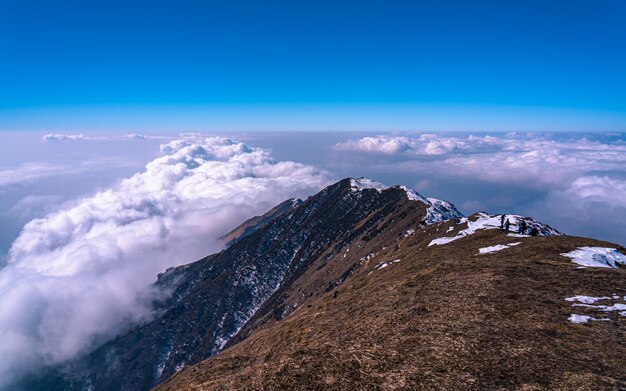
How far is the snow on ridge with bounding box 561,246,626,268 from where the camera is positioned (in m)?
39.4

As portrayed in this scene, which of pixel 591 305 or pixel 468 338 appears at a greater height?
pixel 468 338

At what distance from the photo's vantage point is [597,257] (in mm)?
41312

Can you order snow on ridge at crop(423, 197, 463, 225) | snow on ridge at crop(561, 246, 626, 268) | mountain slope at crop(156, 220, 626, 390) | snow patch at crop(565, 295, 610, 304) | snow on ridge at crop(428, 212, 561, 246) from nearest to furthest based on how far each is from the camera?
1. mountain slope at crop(156, 220, 626, 390)
2. snow patch at crop(565, 295, 610, 304)
3. snow on ridge at crop(561, 246, 626, 268)
4. snow on ridge at crop(428, 212, 561, 246)
5. snow on ridge at crop(423, 197, 463, 225)

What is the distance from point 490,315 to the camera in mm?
23750

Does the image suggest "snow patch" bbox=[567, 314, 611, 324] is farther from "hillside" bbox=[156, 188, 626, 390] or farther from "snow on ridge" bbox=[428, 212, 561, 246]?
"snow on ridge" bbox=[428, 212, 561, 246]

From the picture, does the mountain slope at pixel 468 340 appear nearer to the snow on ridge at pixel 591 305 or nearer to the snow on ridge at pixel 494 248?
the snow on ridge at pixel 591 305

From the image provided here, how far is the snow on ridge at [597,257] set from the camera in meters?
39.4

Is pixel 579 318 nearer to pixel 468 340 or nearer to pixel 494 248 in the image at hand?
pixel 468 340

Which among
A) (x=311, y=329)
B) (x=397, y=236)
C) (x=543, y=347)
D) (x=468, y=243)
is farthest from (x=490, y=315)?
(x=397, y=236)

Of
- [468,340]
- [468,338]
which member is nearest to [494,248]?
[468,338]

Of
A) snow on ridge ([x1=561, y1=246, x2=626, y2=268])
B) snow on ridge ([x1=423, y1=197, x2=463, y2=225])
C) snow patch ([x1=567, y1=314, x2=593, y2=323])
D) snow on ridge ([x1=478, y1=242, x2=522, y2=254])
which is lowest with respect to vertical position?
snow on ridge ([x1=423, y1=197, x2=463, y2=225])

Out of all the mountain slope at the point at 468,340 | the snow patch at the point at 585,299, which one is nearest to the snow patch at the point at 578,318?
the mountain slope at the point at 468,340

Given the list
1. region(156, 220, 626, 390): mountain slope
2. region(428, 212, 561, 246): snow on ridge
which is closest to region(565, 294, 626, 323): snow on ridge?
region(156, 220, 626, 390): mountain slope

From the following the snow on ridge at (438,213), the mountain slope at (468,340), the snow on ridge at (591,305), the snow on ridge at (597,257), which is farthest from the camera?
the snow on ridge at (438,213)
